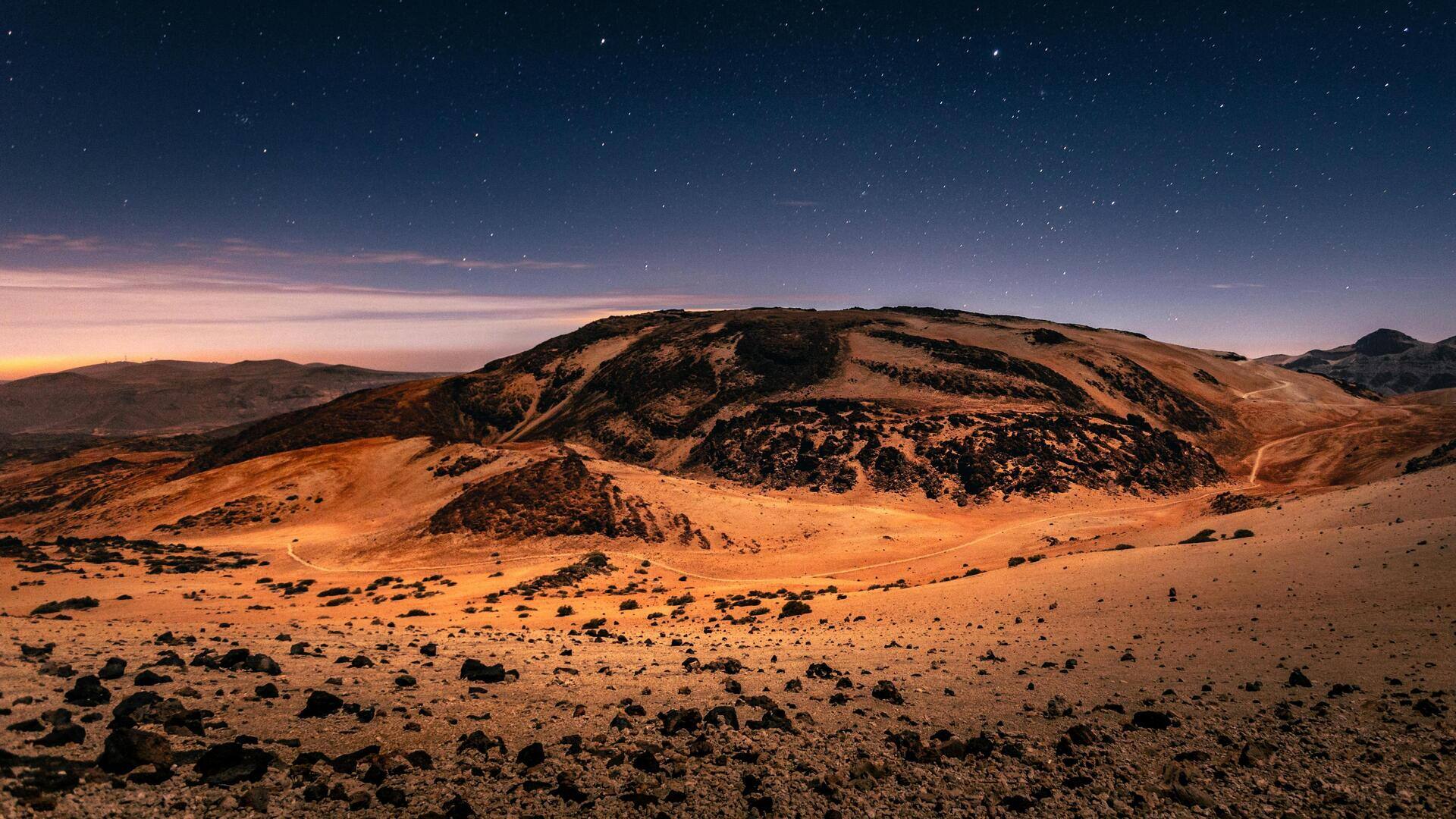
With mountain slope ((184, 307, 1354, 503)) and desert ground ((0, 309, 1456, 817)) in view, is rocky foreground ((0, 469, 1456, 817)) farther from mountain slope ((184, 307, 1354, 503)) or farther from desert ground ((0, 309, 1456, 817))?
mountain slope ((184, 307, 1354, 503))

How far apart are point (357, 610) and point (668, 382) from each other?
A: 74054 mm

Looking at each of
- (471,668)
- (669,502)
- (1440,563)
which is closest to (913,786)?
(471,668)

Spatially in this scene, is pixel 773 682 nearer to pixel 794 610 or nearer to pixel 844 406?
pixel 794 610

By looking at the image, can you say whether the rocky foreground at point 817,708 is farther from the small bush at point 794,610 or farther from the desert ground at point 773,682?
the small bush at point 794,610

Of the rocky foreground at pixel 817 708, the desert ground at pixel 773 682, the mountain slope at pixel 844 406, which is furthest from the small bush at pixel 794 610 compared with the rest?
the mountain slope at pixel 844 406

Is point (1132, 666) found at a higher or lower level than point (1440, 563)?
lower

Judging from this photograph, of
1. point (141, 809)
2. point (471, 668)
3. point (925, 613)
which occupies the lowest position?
point (925, 613)

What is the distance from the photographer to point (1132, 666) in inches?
588

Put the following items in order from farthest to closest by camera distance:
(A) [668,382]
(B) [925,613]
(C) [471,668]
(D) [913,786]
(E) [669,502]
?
(A) [668,382], (E) [669,502], (B) [925,613], (C) [471,668], (D) [913,786]

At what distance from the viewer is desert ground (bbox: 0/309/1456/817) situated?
29.2ft

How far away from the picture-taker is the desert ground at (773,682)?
29.2 feet

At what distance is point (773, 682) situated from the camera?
1450cm

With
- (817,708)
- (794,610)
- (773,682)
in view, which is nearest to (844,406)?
(794,610)

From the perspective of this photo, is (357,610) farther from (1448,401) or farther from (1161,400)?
(1448,401)
